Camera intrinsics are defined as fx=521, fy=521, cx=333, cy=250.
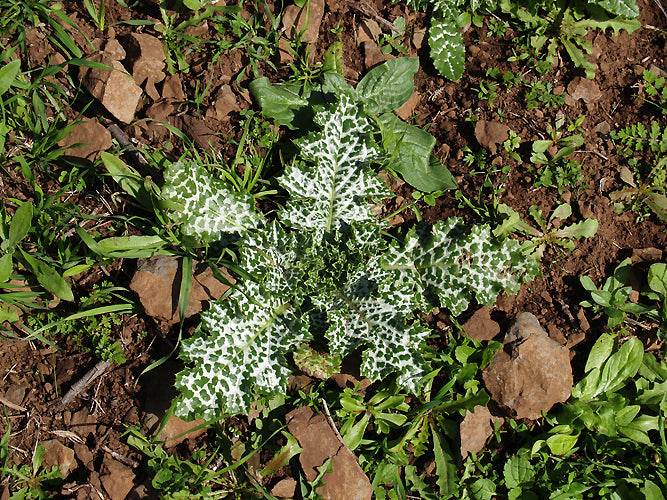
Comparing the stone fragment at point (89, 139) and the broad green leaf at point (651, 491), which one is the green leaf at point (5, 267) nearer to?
the stone fragment at point (89, 139)

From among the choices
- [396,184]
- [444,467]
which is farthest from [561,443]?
[396,184]

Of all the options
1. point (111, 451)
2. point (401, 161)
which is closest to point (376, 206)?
point (401, 161)

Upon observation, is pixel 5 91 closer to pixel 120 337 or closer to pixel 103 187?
pixel 103 187

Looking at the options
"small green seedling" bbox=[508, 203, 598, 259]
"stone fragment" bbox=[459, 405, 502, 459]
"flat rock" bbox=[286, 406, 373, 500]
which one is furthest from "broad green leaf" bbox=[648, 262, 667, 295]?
"flat rock" bbox=[286, 406, 373, 500]

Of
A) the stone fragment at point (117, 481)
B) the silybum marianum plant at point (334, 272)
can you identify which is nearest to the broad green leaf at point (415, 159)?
the silybum marianum plant at point (334, 272)

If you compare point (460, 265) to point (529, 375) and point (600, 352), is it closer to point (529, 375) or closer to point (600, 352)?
point (529, 375)

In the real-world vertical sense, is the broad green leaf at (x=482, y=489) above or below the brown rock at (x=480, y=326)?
below

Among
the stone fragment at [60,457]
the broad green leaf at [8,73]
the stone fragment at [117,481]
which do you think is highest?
the broad green leaf at [8,73]

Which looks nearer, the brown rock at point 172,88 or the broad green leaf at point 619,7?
the brown rock at point 172,88
